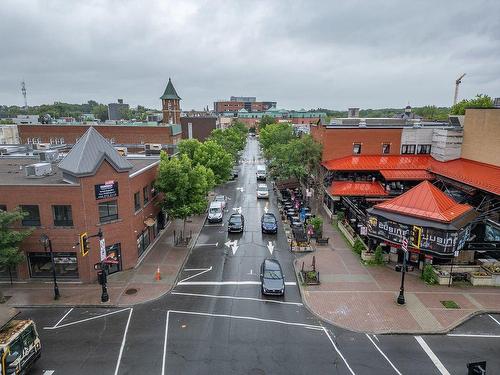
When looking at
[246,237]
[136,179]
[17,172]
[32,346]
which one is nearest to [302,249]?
[246,237]

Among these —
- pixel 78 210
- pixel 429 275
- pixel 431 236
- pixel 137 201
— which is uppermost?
pixel 78 210

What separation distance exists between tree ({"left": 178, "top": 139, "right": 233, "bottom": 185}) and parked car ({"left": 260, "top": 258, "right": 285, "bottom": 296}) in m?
24.4

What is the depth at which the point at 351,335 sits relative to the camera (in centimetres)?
1967

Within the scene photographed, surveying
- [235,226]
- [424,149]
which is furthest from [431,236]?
[424,149]

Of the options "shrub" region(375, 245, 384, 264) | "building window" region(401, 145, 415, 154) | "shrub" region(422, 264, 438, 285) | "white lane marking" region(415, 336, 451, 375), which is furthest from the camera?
"building window" region(401, 145, 415, 154)

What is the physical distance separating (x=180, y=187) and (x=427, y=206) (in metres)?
21.2

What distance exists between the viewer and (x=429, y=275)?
2581 cm

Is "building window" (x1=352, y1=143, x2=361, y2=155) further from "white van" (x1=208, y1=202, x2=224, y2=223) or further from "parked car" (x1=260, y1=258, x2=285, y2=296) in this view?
"parked car" (x1=260, y1=258, x2=285, y2=296)

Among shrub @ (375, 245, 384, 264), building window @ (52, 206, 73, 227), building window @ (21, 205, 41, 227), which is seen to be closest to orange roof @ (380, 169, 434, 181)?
shrub @ (375, 245, 384, 264)

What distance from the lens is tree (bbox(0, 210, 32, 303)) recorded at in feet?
74.1

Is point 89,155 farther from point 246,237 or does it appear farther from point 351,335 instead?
point 351,335

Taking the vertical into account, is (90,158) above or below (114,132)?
below

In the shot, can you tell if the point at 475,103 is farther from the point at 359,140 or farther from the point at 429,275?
the point at 429,275

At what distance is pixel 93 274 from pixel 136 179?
828 centimetres
